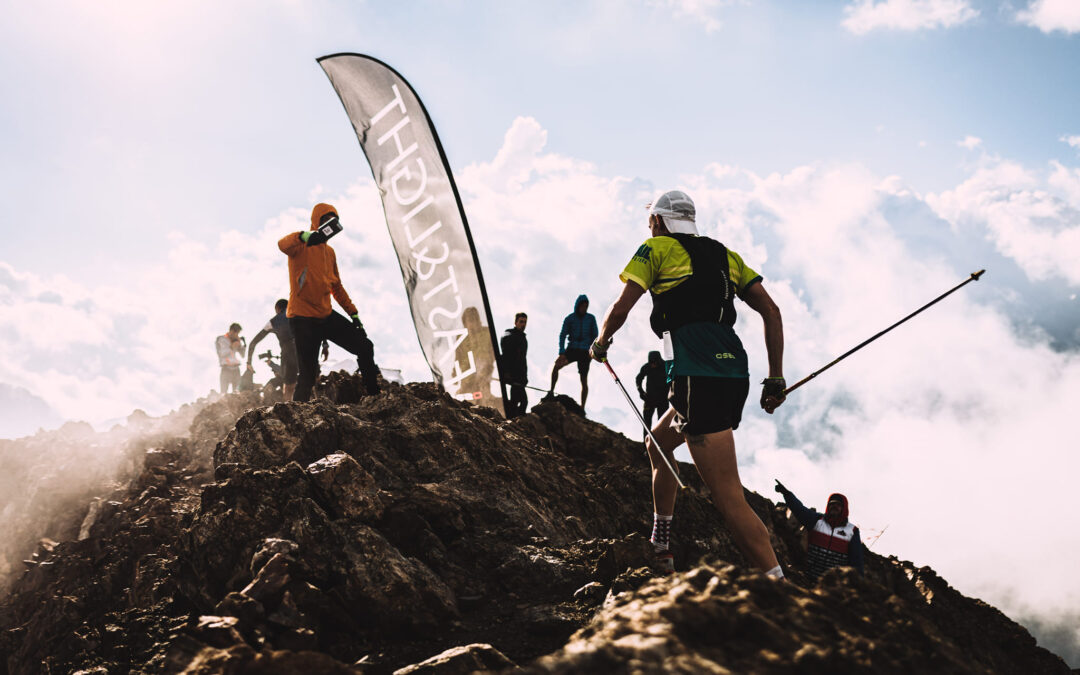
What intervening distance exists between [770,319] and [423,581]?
8.96ft

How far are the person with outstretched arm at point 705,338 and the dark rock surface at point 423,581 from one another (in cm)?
69

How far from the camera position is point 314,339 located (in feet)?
26.2

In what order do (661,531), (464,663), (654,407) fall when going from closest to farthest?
(464,663) < (661,531) < (654,407)

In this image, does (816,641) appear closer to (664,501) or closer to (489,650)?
(489,650)

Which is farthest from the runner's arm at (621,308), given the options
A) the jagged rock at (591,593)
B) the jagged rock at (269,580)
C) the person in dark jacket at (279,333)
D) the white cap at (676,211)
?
the person in dark jacket at (279,333)

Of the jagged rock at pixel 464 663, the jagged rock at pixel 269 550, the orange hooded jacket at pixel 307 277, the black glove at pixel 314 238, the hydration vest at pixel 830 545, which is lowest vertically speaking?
the jagged rock at pixel 464 663

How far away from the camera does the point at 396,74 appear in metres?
10.6

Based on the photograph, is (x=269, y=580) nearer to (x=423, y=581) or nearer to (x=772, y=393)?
(x=423, y=581)

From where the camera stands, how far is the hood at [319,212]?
8.28 metres

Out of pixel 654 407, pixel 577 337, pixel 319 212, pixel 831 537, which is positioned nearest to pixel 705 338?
pixel 831 537

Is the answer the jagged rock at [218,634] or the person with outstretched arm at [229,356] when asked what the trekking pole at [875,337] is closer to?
the jagged rock at [218,634]

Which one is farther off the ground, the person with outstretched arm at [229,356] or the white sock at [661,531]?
the person with outstretched arm at [229,356]

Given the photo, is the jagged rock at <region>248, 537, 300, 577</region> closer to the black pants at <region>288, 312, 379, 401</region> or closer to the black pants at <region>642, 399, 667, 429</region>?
the black pants at <region>288, 312, 379, 401</region>

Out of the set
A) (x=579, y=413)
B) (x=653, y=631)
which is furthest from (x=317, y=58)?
(x=653, y=631)
